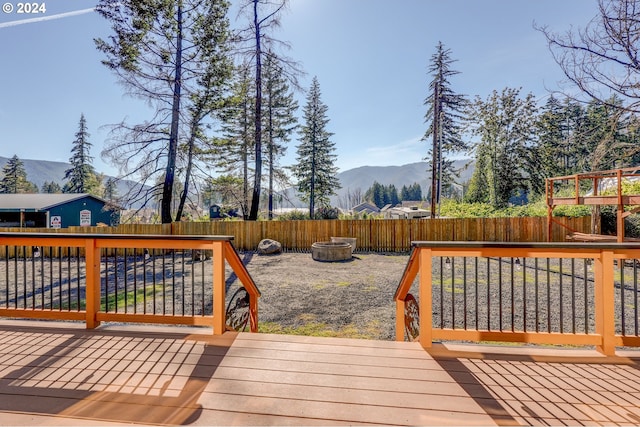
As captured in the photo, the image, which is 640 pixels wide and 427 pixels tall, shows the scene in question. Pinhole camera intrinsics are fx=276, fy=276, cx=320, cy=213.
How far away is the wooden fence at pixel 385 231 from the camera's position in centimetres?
1284

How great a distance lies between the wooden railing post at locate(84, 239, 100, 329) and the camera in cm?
273

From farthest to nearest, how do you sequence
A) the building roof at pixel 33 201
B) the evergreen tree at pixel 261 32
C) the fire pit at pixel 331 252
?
the building roof at pixel 33 201 < the evergreen tree at pixel 261 32 < the fire pit at pixel 331 252

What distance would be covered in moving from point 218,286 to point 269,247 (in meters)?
9.52

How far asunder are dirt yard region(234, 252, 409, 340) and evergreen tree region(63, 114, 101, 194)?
31.5m

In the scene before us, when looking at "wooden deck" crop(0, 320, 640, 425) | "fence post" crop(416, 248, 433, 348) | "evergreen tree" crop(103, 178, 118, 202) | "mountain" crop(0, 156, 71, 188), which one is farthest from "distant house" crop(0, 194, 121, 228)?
"mountain" crop(0, 156, 71, 188)

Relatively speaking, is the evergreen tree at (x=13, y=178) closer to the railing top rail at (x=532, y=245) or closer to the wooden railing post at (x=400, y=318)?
the wooden railing post at (x=400, y=318)

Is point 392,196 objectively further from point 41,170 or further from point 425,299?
point 41,170

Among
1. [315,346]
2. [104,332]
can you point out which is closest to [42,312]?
[104,332]

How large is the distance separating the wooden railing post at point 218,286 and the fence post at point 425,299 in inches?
71.2

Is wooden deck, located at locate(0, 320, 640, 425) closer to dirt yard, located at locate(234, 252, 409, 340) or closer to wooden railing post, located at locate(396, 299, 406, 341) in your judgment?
wooden railing post, located at locate(396, 299, 406, 341)

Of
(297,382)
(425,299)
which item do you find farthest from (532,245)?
(297,382)

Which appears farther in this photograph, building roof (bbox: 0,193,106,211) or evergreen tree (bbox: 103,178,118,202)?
building roof (bbox: 0,193,106,211)

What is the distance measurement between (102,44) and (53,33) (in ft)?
9.86

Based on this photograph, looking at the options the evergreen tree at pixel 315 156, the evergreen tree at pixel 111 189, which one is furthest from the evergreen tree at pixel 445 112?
the evergreen tree at pixel 111 189
